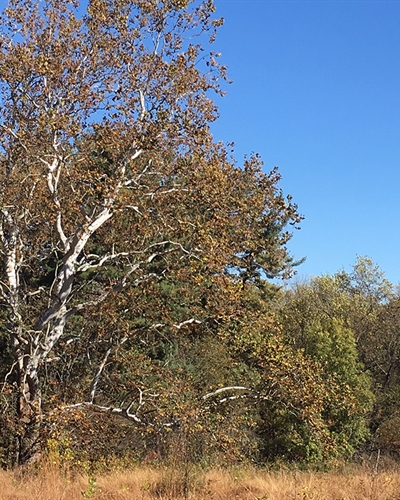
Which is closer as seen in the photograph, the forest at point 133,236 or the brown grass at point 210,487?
the brown grass at point 210,487

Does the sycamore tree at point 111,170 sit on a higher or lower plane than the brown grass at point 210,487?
higher

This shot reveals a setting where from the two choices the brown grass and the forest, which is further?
the forest

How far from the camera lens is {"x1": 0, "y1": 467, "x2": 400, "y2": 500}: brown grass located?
6.73m

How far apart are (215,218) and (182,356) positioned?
39.0ft

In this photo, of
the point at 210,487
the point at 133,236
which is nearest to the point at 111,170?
the point at 133,236

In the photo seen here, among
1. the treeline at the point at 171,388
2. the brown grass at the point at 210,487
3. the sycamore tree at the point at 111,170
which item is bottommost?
the brown grass at the point at 210,487

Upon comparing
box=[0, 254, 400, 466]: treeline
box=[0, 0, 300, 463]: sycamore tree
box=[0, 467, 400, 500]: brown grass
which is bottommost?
box=[0, 467, 400, 500]: brown grass

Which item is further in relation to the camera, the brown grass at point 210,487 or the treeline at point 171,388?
the treeline at point 171,388

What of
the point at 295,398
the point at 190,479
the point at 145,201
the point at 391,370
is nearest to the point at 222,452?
the point at 295,398

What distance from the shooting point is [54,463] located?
9.21m

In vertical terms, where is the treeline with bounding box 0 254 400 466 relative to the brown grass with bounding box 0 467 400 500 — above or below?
above

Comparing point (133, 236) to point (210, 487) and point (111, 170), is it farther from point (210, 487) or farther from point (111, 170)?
point (210, 487)

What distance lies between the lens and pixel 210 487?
718cm

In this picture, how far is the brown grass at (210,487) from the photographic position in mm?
6727
